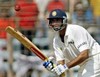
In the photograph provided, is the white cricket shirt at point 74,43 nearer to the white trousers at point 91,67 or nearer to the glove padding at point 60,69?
the white trousers at point 91,67

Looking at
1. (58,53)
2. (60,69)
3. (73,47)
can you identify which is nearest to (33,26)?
(58,53)

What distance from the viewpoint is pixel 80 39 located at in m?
7.12

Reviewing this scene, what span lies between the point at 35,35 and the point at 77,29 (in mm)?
3705

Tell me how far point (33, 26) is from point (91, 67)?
3637 millimetres

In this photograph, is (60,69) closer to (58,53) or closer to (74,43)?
(74,43)

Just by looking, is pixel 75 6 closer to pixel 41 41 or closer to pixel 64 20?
pixel 41 41

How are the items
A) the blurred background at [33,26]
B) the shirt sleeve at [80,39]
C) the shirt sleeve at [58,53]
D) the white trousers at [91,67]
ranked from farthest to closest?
the blurred background at [33,26], the shirt sleeve at [58,53], the white trousers at [91,67], the shirt sleeve at [80,39]

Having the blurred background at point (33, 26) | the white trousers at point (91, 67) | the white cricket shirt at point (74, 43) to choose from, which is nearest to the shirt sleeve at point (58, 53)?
the white cricket shirt at point (74, 43)

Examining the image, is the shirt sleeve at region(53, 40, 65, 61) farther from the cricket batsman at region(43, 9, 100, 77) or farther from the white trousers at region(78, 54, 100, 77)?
the white trousers at region(78, 54, 100, 77)

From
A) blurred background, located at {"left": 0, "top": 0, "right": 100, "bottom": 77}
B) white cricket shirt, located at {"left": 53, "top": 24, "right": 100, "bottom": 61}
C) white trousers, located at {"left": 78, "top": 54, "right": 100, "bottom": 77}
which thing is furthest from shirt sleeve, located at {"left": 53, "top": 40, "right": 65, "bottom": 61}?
blurred background, located at {"left": 0, "top": 0, "right": 100, "bottom": 77}

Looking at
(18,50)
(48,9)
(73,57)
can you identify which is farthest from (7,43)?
(73,57)

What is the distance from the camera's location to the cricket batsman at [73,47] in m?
7.11

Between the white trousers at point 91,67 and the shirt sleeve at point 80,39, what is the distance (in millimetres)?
305

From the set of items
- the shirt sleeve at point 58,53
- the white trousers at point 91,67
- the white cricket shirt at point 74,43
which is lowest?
the white trousers at point 91,67
